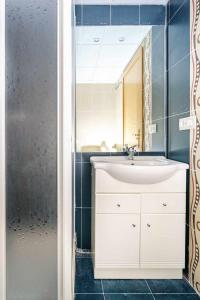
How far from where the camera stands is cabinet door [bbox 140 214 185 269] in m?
1.74

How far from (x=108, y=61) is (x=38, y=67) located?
142 cm

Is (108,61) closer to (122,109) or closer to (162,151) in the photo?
(122,109)

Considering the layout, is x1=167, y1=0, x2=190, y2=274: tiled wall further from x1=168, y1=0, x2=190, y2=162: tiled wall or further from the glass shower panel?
the glass shower panel

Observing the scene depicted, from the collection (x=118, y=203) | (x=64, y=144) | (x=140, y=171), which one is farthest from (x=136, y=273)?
(x=64, y=144)

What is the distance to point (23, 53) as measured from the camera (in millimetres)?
887

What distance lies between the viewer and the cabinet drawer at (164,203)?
68.7 inches

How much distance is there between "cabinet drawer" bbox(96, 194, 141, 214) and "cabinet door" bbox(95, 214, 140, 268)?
0.04 m

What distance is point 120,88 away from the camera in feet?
7.22

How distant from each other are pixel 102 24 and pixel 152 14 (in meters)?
0.47

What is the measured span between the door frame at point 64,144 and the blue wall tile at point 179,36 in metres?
1.22

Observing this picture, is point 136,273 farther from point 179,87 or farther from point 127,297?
point 179,87

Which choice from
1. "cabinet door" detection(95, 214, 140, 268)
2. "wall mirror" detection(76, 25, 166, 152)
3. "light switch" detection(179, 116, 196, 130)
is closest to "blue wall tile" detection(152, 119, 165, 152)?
"wall mirror" detection(76, 25, 166, 152)

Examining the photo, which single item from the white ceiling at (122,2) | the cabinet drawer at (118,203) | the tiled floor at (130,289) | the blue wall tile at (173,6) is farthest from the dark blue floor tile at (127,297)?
the white ceiling at (122,2)

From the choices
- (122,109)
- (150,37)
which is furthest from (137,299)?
(150,37)
